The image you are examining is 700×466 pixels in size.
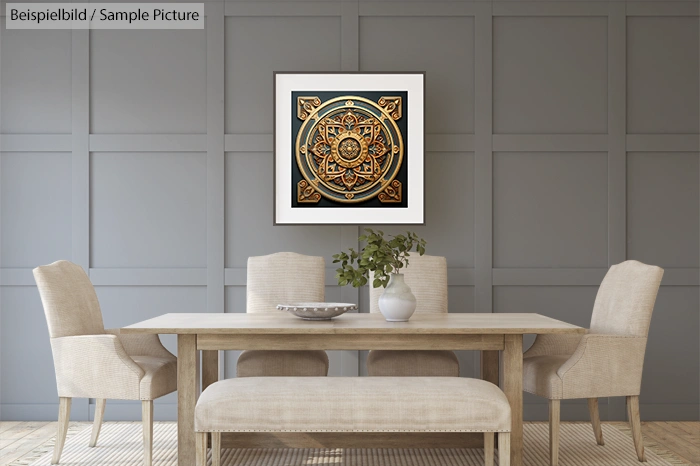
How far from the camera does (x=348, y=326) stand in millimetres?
2832

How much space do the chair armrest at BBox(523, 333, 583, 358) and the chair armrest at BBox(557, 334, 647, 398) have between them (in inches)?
15.9

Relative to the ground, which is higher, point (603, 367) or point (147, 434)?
point (603, 367)

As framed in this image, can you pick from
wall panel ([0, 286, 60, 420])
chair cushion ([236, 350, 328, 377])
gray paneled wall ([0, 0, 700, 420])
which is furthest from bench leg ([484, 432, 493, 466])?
wall panel ([0, 286, 60, 420])

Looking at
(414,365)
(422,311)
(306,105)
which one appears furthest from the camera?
(306,105)

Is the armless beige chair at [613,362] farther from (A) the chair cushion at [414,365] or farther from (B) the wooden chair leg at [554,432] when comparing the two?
(A) the chair cushion at [414,365]

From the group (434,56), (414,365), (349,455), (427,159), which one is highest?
(434,56)

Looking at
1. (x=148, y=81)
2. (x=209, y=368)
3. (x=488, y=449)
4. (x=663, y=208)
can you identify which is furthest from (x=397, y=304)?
(x=148, y=81)

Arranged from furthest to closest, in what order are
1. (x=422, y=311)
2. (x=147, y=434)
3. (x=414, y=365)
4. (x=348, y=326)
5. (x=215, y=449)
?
(x=422, y=311) → (x=414, y=365) → (x=147, y=434) → (x=348, y=326) → (x=215, y=449)

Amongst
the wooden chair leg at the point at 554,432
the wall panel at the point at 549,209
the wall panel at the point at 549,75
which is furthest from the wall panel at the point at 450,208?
the wooden chair leg at the point at 554,432

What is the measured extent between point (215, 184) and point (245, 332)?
1.65 meters

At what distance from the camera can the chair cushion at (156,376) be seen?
9.78ft

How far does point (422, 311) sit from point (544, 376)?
2.73ft

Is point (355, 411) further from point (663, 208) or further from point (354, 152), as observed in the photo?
point (663, 208)

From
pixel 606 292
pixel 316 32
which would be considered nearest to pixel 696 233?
pixel 606 292
